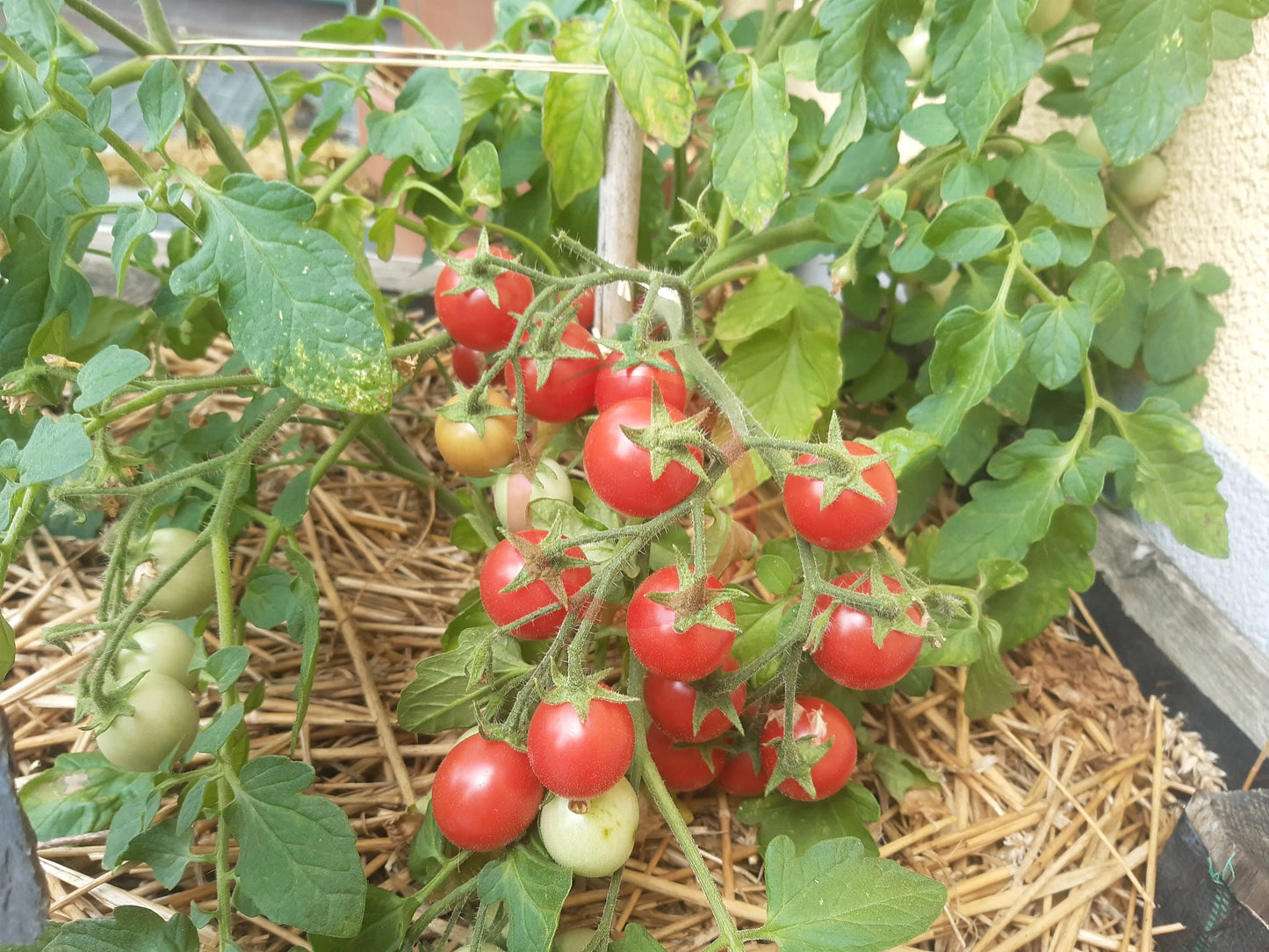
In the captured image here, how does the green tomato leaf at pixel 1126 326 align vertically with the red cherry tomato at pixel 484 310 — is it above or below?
above

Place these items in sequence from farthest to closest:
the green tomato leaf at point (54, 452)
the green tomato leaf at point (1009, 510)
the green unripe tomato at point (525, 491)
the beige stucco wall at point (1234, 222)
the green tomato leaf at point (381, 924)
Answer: the beige stucco wall at point (1234, 222)
the green tomato leaf at point (1009, 510)
the green unripe tomato at point (525, 491)
the green tomato leaf at point (381, 924)
the green tomato leaf at point (54, 452)

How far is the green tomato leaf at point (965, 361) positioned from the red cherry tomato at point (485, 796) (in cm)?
46

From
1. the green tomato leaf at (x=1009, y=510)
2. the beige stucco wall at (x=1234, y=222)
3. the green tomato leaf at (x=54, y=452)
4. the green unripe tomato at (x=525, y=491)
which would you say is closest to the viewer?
the green tomato leaf at (x=54, y=452)

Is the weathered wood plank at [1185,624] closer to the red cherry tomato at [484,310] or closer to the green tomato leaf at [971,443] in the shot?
the green tomato leaf at [971,443]

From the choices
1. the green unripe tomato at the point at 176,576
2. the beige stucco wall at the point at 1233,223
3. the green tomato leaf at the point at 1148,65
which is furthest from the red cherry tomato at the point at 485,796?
the beige stucco wall at the point at 1233,223

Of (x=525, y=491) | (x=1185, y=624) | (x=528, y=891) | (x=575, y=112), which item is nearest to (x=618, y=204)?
(x=575, y=112)

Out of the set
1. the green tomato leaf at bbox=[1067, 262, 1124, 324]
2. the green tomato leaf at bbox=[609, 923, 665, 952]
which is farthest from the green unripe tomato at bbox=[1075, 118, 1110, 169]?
the green tomato leaf at bbox=[609, 923, 665, 952]

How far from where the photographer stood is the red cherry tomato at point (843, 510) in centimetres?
56

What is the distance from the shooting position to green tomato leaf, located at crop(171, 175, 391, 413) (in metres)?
0.67

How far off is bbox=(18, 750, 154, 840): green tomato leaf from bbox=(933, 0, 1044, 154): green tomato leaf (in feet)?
2.99

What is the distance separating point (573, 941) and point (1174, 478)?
2.54 ft

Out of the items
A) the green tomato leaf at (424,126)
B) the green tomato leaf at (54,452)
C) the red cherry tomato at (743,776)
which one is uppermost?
the green tomato leaf at (424,126)

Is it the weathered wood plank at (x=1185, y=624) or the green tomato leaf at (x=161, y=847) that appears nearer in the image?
the green tomato leaf at (x=161, y=847)

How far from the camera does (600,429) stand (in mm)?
598
